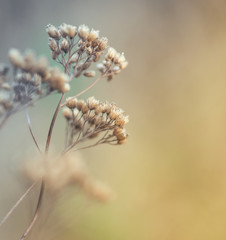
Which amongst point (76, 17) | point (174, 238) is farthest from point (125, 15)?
point (174, 238)

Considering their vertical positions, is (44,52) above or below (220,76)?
below

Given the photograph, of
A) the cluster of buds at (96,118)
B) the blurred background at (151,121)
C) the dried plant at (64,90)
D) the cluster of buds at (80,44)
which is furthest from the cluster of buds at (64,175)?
the blurred background at (151,121)

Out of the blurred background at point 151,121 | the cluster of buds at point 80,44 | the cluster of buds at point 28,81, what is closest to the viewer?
the cluster of buds at point 28,81

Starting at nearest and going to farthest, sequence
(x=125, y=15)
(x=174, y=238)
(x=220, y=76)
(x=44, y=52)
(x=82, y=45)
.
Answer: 1. (x=82, y=45)
2. (x=174, y=238)
3. (x=44, y=52)
4. (x=220, y=76)
5. (x=125, y=15)

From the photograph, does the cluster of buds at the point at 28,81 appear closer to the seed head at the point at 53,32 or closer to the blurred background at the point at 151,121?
the seed head at the point at 53,32

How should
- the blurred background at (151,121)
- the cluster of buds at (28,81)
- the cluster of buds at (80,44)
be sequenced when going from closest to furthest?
the cluster of buds at (28,81), the cluster of buds at (80,44), the blurred background at (151,121)

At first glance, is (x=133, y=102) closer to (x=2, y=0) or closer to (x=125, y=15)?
(x=125, y=15)

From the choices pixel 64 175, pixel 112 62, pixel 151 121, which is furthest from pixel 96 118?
pixel 151 121
